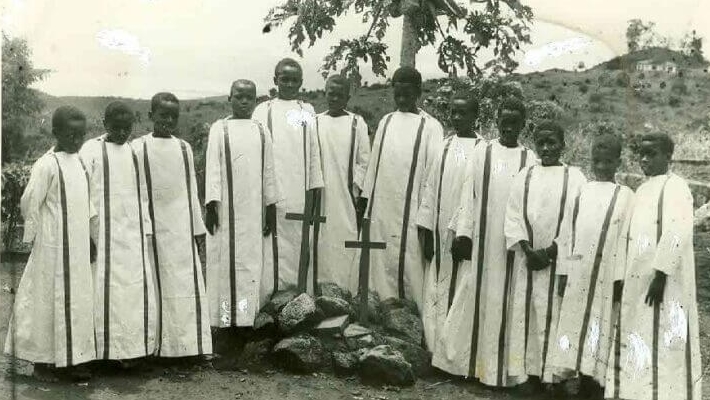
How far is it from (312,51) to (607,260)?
11.5ft

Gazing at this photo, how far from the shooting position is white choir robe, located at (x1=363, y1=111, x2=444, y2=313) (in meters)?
6.04

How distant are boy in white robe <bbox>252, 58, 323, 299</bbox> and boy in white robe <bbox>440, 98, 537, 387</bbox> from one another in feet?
4.35

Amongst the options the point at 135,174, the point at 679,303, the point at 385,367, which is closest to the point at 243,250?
the point at 135,174

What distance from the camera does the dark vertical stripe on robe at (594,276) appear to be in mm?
4926

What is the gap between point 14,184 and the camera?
7.74 metres

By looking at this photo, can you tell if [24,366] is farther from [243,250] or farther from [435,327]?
[435,327]

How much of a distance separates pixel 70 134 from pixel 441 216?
2856 mm

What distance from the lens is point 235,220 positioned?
5840 millimetres

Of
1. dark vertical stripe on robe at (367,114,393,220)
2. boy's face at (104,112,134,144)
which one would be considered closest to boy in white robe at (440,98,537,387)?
dark vertical stripe on robe at (367,114,393,220)

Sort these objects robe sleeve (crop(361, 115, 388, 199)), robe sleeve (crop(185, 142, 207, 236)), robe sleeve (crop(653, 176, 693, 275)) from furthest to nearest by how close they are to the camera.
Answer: robe sleeve (crop(361, 115, 388, 199))
robe sleeve (crop(185, 142, 207, 236))
robe sleeve (crop(653, 176, 693, 275))

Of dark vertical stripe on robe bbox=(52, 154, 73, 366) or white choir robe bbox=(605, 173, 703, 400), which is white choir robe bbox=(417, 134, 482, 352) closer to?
white choir robe bbox=(605, 173, 703, 400)

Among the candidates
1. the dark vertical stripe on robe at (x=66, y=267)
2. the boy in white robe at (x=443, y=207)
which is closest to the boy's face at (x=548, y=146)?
the boy in white robe at (x=443, y=207)

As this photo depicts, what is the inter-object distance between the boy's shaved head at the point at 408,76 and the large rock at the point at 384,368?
225 centimetres

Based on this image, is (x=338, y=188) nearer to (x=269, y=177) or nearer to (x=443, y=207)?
(x=269, y=177)
